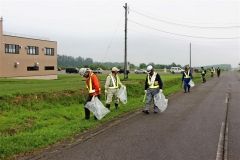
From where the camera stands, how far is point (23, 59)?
59.7 meters

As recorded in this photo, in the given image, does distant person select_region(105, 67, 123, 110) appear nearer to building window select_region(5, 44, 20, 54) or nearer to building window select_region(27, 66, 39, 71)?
building window select_region(5, 44, 20, 54)

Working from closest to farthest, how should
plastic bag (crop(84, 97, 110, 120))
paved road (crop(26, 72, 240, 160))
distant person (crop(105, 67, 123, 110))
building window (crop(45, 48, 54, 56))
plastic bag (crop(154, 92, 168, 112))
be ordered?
paved road (crop(26, 72, 240, 160)), plastic bag (crop(84, 97, 110, 120)), plastic bag (crop(154, 92, 168, 112)), distant person (crop(105, 67, 123, 110)), building window (crop(45, 48, 54, 56))

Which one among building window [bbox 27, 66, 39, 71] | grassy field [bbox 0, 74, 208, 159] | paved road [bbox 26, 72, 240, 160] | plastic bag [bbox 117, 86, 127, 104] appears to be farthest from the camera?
building window [bbox 27, 66, 39, 71]

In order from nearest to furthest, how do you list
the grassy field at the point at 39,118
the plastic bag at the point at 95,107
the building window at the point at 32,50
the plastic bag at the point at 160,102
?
the grassy field at the point at 39,118 < the plastic bag at the point at 95,107 < the plastic bag at the point at 160,102 < the building window at the point at 32,50

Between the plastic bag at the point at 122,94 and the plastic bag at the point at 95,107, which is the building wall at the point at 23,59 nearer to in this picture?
the plastic bag at the point at 122,94

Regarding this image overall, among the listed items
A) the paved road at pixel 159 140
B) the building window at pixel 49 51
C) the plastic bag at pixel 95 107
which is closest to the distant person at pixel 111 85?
the paved road at pixel 159 140

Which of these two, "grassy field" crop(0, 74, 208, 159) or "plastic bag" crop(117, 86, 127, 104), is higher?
"plastic bag" crop(117, 86, 127, 104)

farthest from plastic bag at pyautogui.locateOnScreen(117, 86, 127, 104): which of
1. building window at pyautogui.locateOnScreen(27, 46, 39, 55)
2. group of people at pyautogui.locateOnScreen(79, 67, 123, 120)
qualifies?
building window at pyautogui.locateOnScreen(27, 46, 39, 55)

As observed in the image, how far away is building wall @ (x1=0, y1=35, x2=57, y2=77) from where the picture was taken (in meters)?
54.7

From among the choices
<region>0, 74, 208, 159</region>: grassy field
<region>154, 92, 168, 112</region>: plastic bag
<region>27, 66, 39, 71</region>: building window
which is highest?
<region>27, 66, 39, 71</region>: building window

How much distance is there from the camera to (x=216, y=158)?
27.9ft

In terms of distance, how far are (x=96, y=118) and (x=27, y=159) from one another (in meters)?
5.82

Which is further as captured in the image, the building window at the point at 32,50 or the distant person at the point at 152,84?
the building window at the point at 32,50

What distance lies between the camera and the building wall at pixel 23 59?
54.7m
